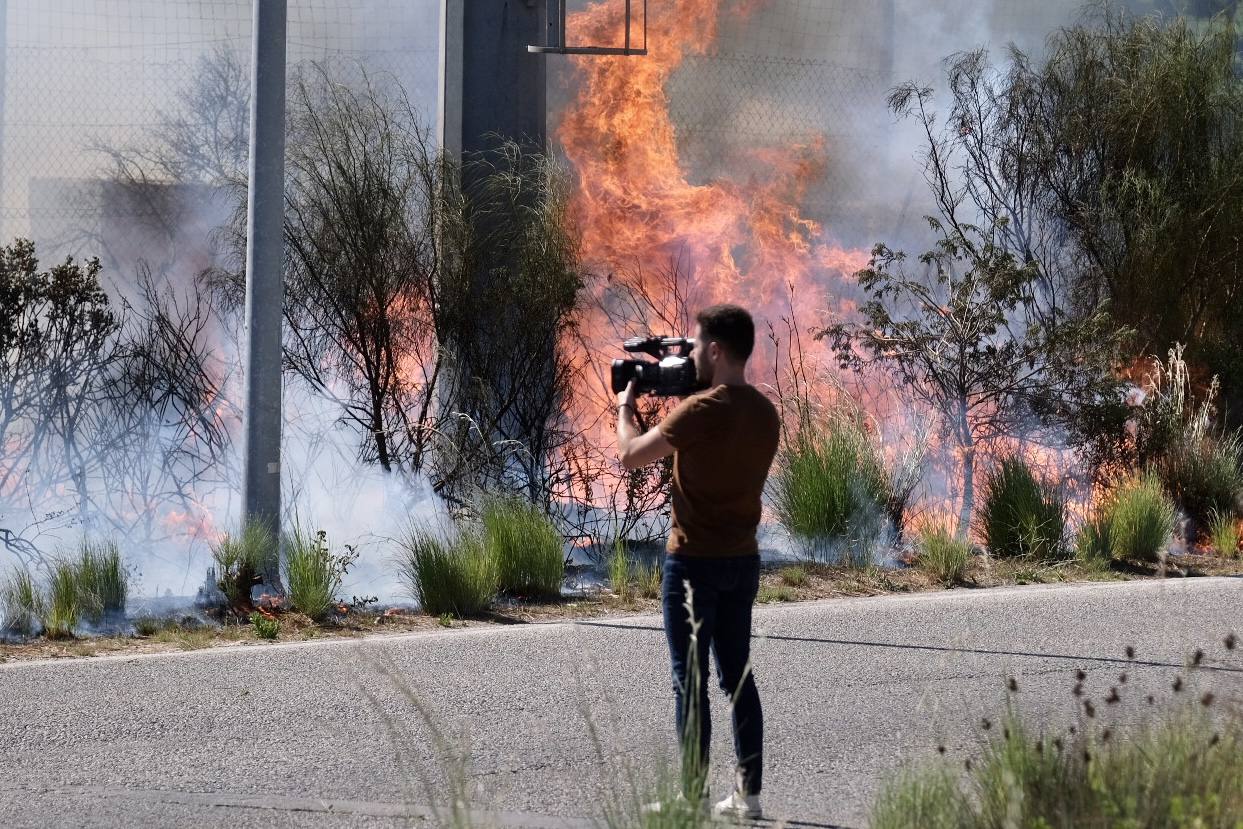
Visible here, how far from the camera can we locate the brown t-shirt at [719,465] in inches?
166

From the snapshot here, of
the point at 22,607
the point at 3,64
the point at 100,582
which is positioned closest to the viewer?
the point at 22,607

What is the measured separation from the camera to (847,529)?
9844 mm

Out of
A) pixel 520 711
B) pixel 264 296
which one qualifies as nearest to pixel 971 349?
pixel 264 296

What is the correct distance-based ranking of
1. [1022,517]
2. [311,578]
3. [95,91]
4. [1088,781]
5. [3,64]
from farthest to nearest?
1. [95,91]
2. [3,64]
3. [1022,517]
4. [311,578]
5. [1088,781]

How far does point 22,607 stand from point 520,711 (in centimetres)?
340

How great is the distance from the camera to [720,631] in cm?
433

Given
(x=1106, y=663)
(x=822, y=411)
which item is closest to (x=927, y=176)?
(x=822, y=411)

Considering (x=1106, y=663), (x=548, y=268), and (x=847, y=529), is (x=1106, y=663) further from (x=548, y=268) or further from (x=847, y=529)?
(x=548, y=268)

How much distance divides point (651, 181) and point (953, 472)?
394 centimetres

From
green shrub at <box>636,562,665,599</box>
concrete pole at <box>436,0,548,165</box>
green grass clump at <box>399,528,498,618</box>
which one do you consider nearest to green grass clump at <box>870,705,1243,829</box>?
green grass clump at <box>399,528,498,618</box>

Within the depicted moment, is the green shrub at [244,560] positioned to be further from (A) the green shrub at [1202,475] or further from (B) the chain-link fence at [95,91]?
(A) the green shrub at [1202,475]

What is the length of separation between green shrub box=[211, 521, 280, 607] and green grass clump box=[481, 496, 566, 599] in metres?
1.38

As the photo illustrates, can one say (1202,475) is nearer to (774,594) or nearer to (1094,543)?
(1094,543)

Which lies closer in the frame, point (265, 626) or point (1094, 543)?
point (265, 626)
